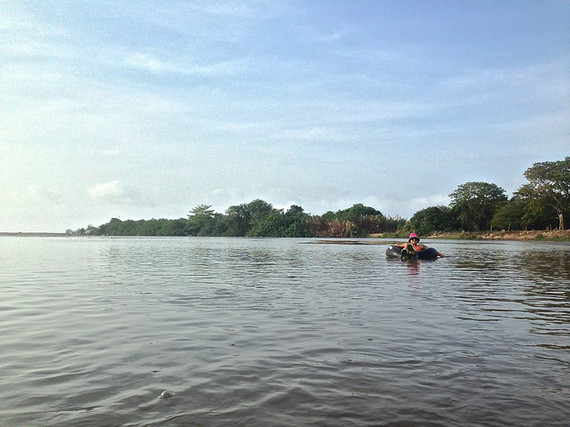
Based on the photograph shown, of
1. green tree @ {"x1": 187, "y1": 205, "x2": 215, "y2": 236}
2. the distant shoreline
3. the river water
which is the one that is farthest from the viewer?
green tree @ {"x1": 187, "y1": 205, "x2": 215, "y2": 236}

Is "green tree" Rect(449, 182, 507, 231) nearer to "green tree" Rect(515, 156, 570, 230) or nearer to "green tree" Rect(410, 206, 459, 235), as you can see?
"green tree" Rect(410, 206, 459, 235)

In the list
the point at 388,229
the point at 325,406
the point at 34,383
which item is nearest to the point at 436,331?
the point at 325,406

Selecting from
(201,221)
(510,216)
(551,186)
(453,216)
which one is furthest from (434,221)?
(201,221)

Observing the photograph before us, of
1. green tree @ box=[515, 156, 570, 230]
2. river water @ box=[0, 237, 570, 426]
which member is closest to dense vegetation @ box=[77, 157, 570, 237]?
green tree @ box=[515, 156, 570, 230]

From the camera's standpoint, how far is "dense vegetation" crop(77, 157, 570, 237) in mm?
84938

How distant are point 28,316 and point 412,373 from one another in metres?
8.75

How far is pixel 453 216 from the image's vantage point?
4205 inches

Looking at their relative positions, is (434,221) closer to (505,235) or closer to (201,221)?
(505,235)

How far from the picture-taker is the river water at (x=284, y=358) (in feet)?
16.4

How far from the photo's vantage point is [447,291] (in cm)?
1542

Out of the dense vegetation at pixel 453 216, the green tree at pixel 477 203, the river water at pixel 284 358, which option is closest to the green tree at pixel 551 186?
the dense vegetation at pixel 453 216

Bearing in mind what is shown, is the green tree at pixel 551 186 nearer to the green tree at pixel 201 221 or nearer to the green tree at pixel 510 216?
the green tree at pixel 510 216

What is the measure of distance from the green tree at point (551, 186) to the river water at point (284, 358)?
79.4 m

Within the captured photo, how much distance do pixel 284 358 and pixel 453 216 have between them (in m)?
107
